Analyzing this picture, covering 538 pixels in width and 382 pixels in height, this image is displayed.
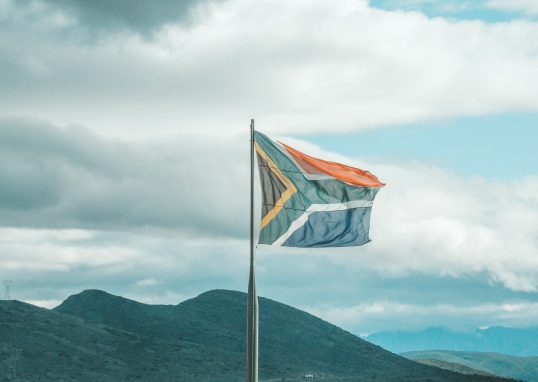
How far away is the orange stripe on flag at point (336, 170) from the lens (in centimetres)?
2822

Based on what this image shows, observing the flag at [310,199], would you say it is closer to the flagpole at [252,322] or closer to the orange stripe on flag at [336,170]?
the orange stripe on flag at [336,170]

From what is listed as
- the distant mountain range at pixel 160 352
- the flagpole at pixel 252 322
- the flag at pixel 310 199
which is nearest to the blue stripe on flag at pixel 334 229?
the flag at pixel 310 199

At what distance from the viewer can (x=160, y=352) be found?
157 m

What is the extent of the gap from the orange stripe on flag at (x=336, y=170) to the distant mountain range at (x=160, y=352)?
341ft

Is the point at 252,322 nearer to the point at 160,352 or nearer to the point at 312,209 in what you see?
the point at 312,209

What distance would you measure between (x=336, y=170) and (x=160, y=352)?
131591mm

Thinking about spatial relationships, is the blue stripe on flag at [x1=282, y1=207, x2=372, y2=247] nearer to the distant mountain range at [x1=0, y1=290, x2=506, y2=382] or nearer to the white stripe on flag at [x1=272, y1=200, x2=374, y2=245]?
the white stripe on flag at [x1=272, y1=200, x2=374, y2=245]

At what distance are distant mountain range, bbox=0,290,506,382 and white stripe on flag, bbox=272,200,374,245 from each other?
341 ft

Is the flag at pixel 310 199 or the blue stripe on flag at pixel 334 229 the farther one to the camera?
the blue stripe on flag at pixel 334 229

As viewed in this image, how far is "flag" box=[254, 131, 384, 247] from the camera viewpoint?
27.4 m

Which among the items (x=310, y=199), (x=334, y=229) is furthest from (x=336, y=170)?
(x=334, y=229)

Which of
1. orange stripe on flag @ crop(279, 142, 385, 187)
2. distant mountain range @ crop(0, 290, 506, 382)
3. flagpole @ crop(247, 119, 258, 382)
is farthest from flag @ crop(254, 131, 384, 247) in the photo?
distant mountain range @ crop(0, 290, 506, 382)

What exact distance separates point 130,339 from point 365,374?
41398mm

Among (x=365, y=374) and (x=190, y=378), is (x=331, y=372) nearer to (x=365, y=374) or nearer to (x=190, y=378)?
(x=365, y=374)
